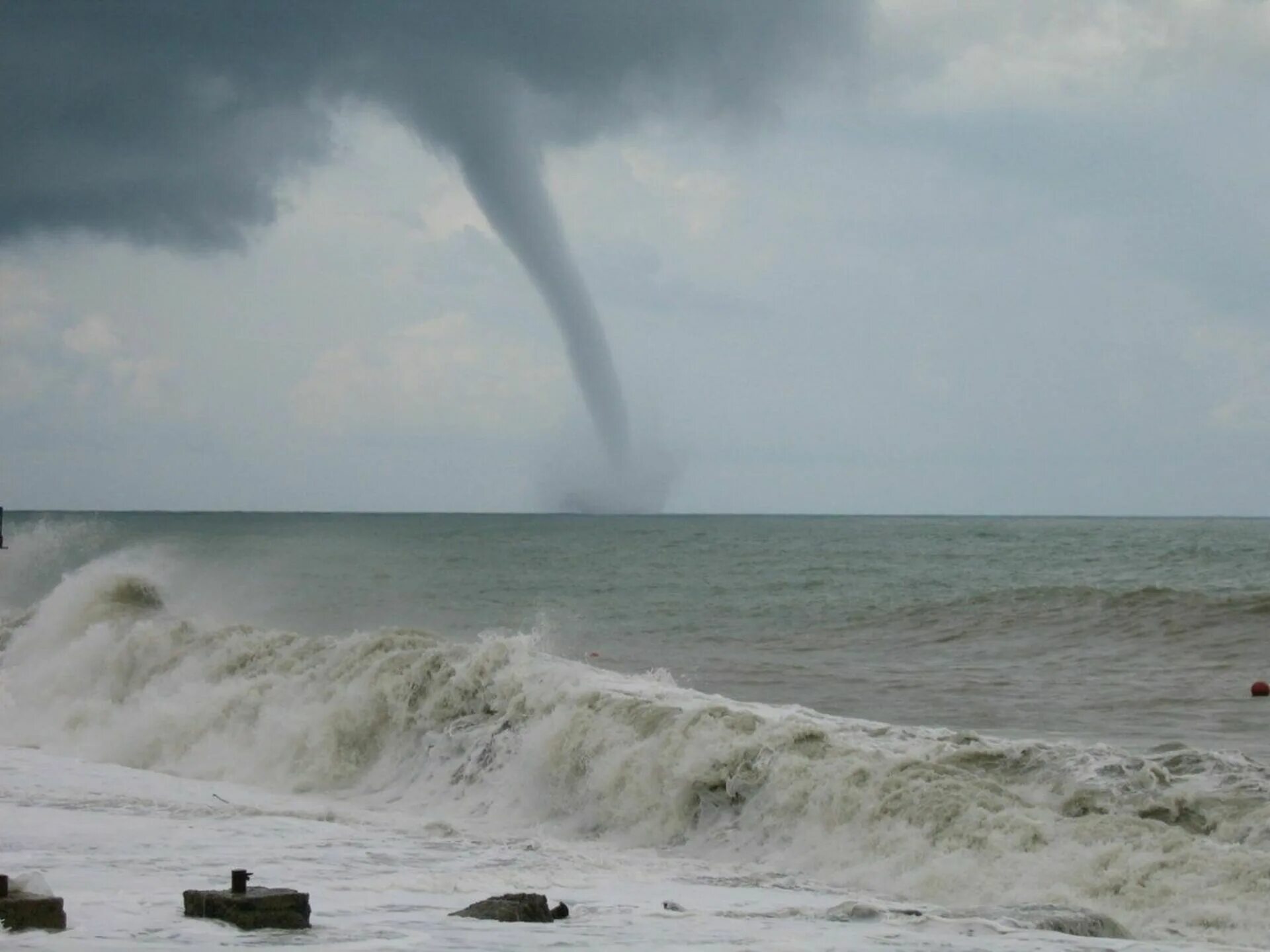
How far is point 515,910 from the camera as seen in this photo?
10227mm

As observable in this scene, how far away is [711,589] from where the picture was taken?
6250 cm

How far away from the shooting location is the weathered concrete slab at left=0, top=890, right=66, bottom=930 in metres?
9.16

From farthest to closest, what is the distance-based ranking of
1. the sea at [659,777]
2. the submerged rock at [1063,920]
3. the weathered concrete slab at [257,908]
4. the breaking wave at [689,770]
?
the breaking wave at [689,770]
the sea at [659,777]
the submerged rock at [1063,920]
the weathered concrete slab at [257,908]

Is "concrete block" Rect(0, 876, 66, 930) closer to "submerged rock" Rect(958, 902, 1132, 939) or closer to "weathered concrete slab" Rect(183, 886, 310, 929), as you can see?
"weathered concrete slab" Rect(183, 886, 310, 929)

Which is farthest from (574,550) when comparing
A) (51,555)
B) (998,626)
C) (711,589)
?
(998,626)

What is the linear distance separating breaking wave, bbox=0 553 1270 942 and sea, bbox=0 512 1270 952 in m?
0.05

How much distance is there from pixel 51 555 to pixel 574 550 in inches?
1480

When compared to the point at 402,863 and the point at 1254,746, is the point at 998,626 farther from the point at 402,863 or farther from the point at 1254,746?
the point at 402,863

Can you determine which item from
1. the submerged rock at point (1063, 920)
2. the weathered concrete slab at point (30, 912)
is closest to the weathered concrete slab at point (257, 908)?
the weathered concrete slab at point (30, 912)

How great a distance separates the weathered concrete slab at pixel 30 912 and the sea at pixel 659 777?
23 centimetres

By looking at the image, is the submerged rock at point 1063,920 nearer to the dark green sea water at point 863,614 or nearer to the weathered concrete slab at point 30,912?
the weathered concrete slab at point 30,912

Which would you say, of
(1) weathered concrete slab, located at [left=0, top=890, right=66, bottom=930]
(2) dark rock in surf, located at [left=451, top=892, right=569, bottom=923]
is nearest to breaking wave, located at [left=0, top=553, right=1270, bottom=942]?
(2) dark rock in surf, located at [left=451, top=892, right=569, bottom=923]

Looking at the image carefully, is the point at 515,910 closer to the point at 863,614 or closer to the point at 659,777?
the point at 659,777

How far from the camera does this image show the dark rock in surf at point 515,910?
1018cm
